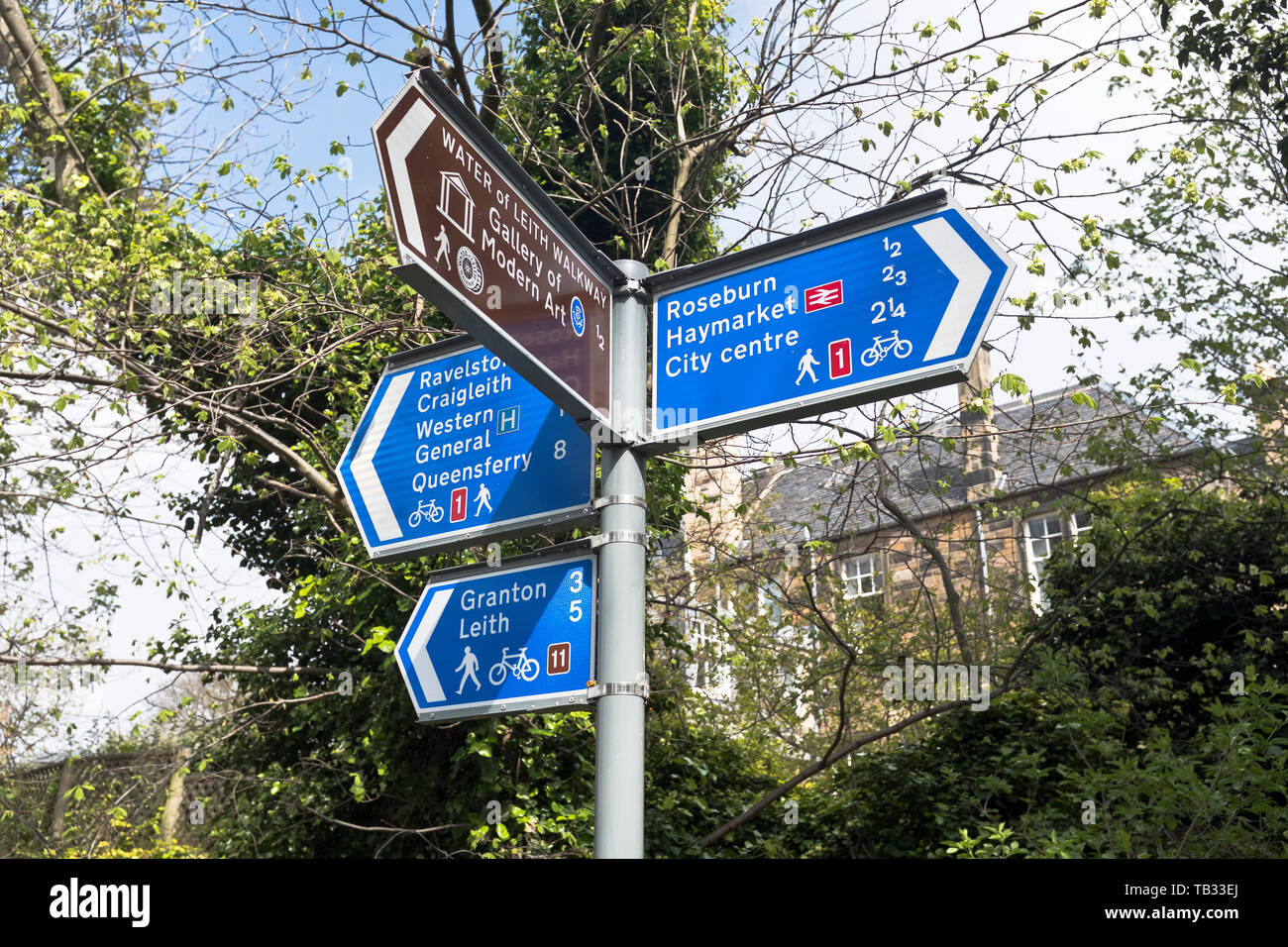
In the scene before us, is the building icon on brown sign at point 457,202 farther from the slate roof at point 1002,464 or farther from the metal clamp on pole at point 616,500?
the slate roof at point 1002,464

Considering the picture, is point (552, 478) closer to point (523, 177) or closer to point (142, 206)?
→ point (523, 177)

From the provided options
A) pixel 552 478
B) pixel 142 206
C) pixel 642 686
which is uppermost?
pixel 142 206

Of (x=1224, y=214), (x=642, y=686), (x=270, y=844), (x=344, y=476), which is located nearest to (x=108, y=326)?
(x=270, y=844)

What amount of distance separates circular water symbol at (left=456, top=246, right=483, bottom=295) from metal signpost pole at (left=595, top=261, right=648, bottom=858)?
626mm

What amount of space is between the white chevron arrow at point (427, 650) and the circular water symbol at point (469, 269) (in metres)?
1.03

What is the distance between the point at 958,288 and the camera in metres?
2.53

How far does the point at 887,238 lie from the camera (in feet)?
8.93

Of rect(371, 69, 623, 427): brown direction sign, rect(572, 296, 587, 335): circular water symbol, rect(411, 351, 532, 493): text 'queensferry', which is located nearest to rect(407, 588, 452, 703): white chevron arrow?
rect(411, 351, 532, 493): text 'queensferry'

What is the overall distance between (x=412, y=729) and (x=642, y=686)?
5448 millimetres

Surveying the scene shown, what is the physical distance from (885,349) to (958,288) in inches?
8.6

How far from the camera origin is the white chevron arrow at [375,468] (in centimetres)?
305

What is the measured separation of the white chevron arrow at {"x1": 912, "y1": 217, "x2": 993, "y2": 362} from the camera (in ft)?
8.14

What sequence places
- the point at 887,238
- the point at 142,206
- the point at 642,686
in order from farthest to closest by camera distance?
the point at 142,206, the point at 887,238, the point at 642,686
